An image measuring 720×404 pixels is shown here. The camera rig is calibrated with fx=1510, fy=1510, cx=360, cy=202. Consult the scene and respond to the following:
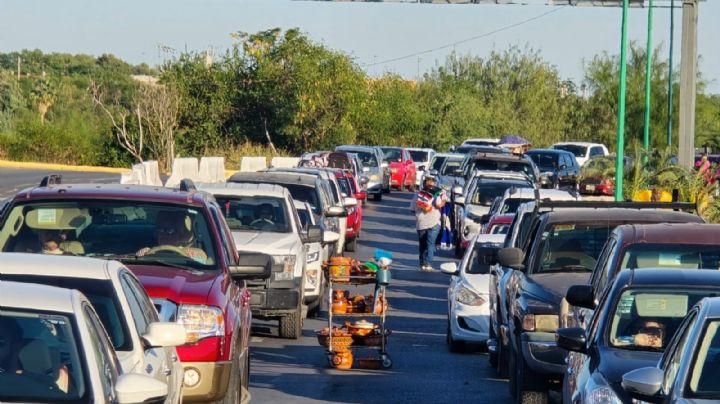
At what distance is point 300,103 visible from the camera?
214 ft

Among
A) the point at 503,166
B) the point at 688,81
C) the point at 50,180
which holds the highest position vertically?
the point at 688,81

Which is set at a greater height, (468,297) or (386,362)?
(468,297)

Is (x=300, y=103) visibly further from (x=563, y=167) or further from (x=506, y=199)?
(x=506, y=199)

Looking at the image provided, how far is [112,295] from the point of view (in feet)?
26.9

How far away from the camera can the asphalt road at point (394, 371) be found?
47.0 ft

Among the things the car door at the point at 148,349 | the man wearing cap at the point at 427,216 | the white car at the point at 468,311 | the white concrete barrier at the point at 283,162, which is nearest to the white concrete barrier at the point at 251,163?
the white concrete barrier at the point at 283,162

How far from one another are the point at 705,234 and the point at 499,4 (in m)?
30.5

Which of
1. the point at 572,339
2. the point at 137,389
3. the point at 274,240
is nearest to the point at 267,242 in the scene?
the point at 274,240

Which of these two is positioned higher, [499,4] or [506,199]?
[499,4]

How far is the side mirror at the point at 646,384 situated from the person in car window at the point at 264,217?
11.9 m

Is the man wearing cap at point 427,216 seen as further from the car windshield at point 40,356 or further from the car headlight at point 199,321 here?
the car windshield at point 40,356

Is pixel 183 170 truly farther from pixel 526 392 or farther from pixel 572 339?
pixel 572 339

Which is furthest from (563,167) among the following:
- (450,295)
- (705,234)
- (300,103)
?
(705,234)

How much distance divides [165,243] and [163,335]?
3.83 meters
